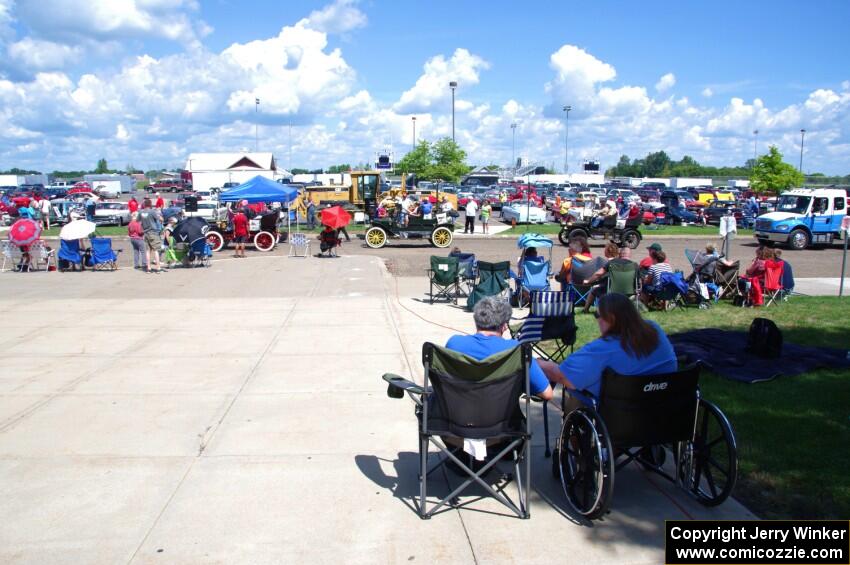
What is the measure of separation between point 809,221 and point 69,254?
78.8ft

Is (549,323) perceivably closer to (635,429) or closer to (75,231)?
→ (635,429)

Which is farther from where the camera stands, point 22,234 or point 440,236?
point 440,236

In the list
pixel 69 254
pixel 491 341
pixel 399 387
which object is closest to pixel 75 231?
pixel 69 254

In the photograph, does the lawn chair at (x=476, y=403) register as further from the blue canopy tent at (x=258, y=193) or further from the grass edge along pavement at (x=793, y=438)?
the blue canopy tent at (x=258, y=193)

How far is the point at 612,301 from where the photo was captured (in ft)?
15.3

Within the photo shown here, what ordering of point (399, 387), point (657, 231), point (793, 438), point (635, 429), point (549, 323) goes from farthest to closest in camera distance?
1. point (657, 231)
2. point (549, 323)
3. point (793, 438)
4. point (399, 387)
5. point (635, 429)

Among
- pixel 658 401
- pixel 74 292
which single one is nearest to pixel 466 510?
pixel 658 401

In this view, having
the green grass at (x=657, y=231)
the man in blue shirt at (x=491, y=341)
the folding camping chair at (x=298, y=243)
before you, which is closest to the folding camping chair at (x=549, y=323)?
the man in blue shirt at (x=491, y=341)

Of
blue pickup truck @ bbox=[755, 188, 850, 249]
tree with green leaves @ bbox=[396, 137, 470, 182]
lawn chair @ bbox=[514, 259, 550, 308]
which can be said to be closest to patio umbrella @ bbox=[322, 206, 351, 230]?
lawn chair @ bbox=[514, 259, 550, 308]

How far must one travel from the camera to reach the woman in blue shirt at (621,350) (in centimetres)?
458

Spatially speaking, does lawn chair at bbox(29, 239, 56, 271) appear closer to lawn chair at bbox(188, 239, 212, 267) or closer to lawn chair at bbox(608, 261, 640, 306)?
lawn chair at bbox(188, 239, 212, 267)

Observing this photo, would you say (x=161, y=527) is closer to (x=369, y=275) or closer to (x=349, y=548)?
(x=349, y=548)

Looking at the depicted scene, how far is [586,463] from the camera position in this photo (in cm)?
448

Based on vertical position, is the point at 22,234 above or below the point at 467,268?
above
